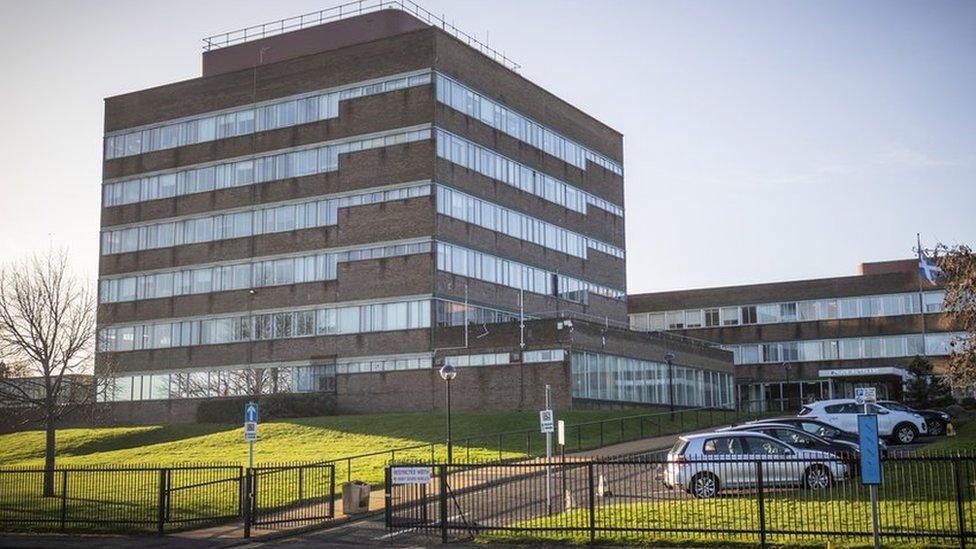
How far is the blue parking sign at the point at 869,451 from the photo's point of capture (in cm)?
1864

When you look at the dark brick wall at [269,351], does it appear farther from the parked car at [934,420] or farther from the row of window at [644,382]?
the parked car at [934,420]

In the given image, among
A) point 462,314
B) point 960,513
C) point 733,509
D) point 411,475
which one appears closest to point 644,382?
point 462,314

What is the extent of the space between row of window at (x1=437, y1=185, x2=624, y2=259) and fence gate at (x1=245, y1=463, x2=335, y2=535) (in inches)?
1270

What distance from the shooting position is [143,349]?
255 ft

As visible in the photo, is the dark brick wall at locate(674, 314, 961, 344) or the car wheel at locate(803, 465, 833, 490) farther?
the dark brick wall at locate(674, 314, 961, 344)

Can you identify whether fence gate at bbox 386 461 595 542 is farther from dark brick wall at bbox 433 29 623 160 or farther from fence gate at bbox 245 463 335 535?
dark brick wall at bbox 433 29 623 160

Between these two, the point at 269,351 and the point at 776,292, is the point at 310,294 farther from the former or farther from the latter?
the point at 776,292

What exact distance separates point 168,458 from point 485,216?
26516 millimetres

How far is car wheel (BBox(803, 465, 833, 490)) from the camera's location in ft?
80.1

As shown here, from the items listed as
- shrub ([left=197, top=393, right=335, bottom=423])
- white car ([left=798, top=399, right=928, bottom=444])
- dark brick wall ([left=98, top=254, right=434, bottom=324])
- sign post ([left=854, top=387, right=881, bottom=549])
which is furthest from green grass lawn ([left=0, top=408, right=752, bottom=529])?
sign post ([left=854, top=387, right=881, bottom=549])

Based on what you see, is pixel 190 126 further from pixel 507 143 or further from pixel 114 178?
pixel 507 143

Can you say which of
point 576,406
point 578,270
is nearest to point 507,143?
point 578,270

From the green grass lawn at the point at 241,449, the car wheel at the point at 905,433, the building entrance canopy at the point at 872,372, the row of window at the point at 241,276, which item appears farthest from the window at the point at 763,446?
the building entrance canopy at the point at 872,372

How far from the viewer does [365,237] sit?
68.1m
